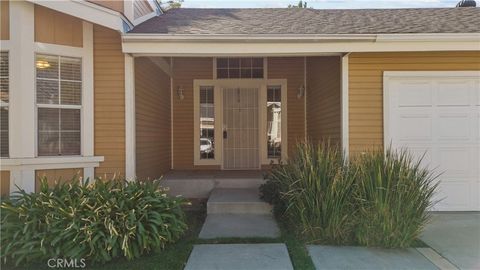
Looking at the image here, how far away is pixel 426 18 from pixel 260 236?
5.37m

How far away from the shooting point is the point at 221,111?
11.2 meters

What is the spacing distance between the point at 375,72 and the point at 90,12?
15.1ft

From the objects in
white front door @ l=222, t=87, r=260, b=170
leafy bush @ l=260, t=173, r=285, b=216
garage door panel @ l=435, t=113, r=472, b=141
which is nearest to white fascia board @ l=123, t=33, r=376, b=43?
garage door panel @ l=435, t=113, r=472, b=141

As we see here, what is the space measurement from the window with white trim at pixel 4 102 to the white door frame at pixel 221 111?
5.16 m

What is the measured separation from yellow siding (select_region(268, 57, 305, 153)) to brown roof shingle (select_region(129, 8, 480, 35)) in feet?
4.57

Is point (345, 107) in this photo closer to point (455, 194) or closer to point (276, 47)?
point (276, 47)

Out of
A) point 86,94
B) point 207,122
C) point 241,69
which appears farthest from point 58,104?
point 241,69

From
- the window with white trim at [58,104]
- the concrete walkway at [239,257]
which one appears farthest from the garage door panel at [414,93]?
the window with white trim at [58,104]

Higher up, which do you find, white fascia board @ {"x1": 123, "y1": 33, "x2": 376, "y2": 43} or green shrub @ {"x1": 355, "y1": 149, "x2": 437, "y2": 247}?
white fascia board @ {"x1": 123, "y1": 33, "x2": 376, "y2": 43}

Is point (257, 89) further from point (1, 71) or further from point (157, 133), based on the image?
point (1, 71)

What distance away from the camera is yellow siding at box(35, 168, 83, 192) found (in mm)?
6585

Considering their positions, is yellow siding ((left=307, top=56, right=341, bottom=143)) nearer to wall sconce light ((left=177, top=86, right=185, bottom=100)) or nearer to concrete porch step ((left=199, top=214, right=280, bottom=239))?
concrete porch step ((left=199, top=214, right=280, bottom=239))

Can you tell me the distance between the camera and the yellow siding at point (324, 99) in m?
7.96

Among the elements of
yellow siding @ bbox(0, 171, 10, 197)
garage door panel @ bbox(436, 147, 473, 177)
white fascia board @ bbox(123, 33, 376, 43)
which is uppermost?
white fascia board @ bbox(123, 33, 376, 43)
